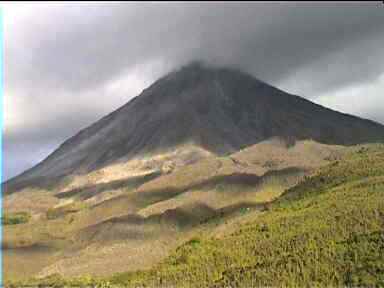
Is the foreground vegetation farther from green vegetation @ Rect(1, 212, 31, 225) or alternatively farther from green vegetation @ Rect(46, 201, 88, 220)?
green vegetation @ Rect(1, 212, 31, 225)

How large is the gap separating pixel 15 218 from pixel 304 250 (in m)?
117

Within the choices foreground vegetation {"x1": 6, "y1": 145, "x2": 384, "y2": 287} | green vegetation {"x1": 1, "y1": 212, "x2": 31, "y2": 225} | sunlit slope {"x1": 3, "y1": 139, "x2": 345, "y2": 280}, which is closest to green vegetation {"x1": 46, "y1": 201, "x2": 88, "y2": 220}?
sunlit slope {"x1": 3, "y1": 139, "x2": 345, "y2": 280}

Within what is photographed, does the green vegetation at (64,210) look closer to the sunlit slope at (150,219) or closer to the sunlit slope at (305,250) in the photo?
the sunlit slope at (150,219)

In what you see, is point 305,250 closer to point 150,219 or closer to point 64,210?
point 150,219

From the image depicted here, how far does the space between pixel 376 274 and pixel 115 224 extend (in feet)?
242

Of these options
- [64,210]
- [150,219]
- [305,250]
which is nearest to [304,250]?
[305,250]

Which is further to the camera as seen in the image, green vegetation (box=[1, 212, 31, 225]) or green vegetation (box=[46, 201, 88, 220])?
green vegetation (box=[46, 201, 88, 220])

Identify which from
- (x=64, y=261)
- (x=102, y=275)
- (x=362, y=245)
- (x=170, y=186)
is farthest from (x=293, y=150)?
(x=362, y=245)

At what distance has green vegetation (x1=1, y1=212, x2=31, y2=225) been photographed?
142 m

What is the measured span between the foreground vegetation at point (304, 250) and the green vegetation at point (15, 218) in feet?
277

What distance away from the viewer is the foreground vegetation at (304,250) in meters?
35.9

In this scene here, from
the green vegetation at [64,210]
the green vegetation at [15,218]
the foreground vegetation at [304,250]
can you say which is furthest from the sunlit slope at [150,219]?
the foreground vegetation at [304,250]

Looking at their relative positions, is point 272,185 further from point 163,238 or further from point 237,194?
point 163,238

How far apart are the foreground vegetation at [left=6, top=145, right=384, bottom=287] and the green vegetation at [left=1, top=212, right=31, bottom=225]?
84.4 meters
